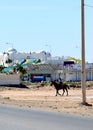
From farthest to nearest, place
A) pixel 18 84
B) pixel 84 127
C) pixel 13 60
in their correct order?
pixel 13 60 → pixel 18 84 → pixel 84 127

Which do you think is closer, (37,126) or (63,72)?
(37,126)

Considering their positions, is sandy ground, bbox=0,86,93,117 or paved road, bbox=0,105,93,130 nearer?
paved road, bbox=0,105,93,130

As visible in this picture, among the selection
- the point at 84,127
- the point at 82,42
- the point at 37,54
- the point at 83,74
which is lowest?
the point at 84,127

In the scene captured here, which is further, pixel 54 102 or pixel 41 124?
pixel 54 102

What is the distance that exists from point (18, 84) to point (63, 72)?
4609cm

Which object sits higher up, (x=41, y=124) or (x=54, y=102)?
(x=54, y=102)

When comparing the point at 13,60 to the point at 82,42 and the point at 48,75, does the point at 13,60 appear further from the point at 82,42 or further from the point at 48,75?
the point at 82,42

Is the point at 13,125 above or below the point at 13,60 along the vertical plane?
below

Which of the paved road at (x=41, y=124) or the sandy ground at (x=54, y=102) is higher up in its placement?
the sandy ground at (x=54, y=102)

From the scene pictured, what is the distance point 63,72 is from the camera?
124 m

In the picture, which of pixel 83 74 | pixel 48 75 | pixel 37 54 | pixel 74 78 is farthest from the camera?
pixel 37 54

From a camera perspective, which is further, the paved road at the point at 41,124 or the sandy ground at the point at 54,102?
the sandy ground at the point at 54,102

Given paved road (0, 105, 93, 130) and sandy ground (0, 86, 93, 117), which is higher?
sandy ground (0, 86, 93, 117)

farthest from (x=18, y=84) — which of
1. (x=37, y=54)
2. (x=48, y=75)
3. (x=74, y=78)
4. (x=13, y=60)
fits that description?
(x=37, y=54)
